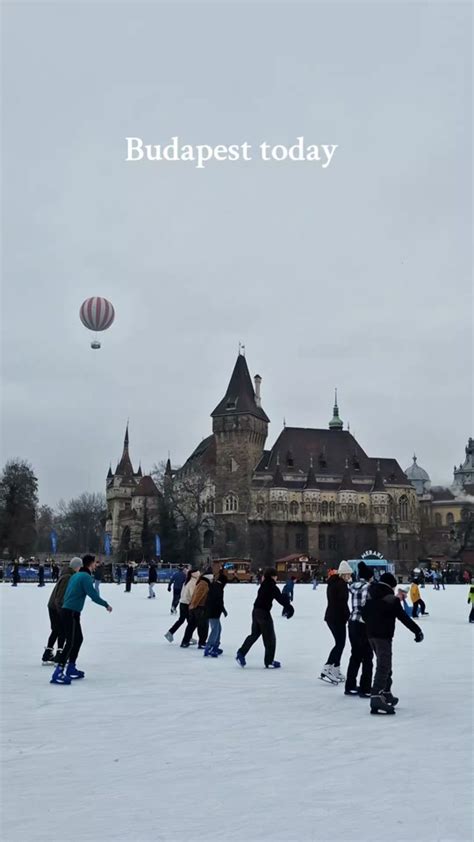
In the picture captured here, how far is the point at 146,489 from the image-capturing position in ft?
300

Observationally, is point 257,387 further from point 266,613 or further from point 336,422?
point 266,613

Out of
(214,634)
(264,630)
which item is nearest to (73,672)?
(264,630)

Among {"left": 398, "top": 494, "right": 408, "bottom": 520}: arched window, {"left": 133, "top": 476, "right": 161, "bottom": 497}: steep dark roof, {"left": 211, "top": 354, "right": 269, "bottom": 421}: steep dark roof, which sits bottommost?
{"left": 398, "top": 494, "right": 408, "bottom": 520}: arched window

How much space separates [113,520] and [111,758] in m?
97.0

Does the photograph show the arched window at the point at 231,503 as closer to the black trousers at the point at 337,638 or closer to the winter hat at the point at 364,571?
the black trousers at the point at 337,638

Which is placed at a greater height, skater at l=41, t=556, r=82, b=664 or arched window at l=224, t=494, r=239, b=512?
arched window at l=224, t=494, r=239, b=512

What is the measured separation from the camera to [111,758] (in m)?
5.66

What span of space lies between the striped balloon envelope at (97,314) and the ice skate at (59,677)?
72.4ft

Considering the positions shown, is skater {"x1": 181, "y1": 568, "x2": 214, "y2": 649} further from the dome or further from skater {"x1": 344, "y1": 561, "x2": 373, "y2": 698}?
the dome

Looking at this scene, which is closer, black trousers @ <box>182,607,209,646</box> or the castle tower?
black trousers @ <box>182,607,209,646</box>

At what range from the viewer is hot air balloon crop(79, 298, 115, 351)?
98.5 feet

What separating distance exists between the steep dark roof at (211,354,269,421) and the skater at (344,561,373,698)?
74.6 metres

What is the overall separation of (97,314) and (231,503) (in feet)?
175

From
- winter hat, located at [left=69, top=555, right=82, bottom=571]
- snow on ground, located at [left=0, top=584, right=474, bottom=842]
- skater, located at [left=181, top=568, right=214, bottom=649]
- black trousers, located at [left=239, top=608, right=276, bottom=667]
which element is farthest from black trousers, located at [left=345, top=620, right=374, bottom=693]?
skater, located at [left=181, top=568, right=214, bottom=649]
